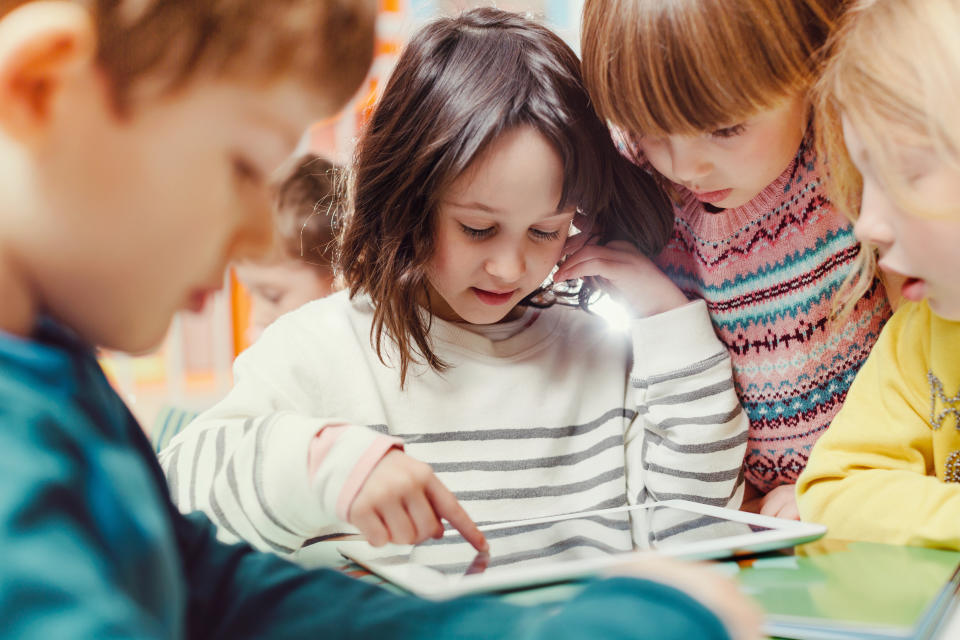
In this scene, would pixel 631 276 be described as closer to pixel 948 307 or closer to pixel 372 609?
pixel 948 307

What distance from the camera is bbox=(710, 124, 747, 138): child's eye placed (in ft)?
1.76

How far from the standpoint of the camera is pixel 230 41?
0.22 metres

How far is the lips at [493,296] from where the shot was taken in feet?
2.05

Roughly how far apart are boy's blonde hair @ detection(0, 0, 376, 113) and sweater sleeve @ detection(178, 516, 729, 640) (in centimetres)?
16

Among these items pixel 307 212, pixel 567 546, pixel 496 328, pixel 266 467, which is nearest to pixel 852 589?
pixel 567 546

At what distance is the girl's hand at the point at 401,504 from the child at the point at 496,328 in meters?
0.17

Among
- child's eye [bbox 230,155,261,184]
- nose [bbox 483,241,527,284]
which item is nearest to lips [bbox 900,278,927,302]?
nose [bbox 483,241,527,284]

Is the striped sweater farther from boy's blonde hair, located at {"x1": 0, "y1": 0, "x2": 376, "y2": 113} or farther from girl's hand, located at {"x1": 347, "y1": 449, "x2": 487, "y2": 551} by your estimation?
boy's blonde hair, located at {"x1": 0, "y1": 0, "x2": 376, "y2": 113}

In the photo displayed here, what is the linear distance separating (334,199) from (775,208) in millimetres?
385

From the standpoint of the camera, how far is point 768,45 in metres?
0.51

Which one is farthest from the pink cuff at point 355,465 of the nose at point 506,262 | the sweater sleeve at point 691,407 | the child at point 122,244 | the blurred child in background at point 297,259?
the blurred child in background at point 297,259

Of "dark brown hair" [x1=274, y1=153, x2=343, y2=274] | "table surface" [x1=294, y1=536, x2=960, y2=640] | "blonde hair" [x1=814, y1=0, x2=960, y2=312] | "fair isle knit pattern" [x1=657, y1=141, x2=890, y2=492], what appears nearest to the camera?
"table surface" [x1=294, y1=536, x2=960, y2=640]

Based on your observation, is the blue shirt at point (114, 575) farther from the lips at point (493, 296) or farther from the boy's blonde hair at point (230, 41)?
the lips at point (493, 296)

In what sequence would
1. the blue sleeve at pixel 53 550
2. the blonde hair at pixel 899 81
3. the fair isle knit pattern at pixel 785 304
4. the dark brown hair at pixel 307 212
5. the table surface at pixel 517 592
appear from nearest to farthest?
1. the blue sleeve at pixel 53 550
2. the table surface at pixel 517 592
3. the blonde hair at pixel 899 81
4. the fair isle knit pattern at pixel 785 304
5. the dark brown hair at pixel 307 212
